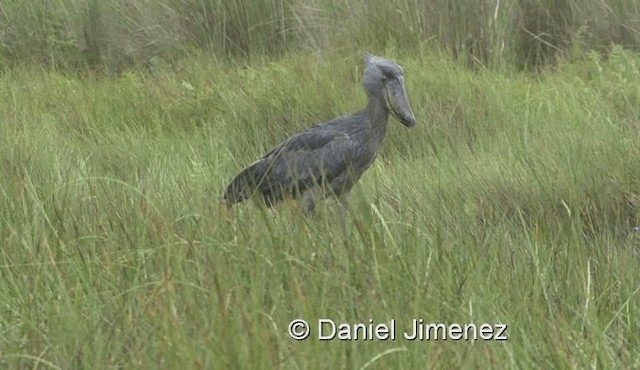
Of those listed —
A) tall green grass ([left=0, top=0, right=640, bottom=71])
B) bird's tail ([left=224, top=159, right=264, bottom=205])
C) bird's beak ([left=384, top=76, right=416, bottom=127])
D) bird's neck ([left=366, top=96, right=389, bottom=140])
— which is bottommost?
tall green grass ([left=0, top=0, right=640, bottom=71])

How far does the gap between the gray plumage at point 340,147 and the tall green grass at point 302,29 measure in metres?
2.37

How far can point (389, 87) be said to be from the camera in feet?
13.6

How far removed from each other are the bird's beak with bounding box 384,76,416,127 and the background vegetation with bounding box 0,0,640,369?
239mm

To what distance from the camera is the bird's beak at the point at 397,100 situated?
13.5 ft

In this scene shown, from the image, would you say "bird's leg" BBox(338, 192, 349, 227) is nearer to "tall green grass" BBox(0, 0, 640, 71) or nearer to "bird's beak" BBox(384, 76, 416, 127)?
"bird's beak" BBox(384, 76, 416, 127)

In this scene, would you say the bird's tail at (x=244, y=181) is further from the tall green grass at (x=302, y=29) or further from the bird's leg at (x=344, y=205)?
the tall green grass at (x=302, y=29)

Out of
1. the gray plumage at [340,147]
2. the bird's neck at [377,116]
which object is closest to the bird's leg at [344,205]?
the gray plumage at [340,147]

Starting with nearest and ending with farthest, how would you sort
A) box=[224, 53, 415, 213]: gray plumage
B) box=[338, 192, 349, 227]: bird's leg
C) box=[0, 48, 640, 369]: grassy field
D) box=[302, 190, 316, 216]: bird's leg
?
box=[0, 48, 640, 369]: grassy field
box=[338, 192, 349, 227]: bird's leg
box=[302, 190, 316, 216]: bird's leg
box=[224, 53, 415, 213]: gray plumage

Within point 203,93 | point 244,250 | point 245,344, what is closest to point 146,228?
point 244,250

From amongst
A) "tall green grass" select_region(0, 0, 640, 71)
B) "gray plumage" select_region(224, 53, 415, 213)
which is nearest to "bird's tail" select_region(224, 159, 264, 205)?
"gray plumage" select_region(224, 53, 415, 213)

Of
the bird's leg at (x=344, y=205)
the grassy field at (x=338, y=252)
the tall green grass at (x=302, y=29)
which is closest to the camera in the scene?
the grassy field at (x=338, y=252)

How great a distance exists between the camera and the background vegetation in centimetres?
254

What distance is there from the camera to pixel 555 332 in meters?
2.61

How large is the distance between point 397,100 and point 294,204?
940mm
